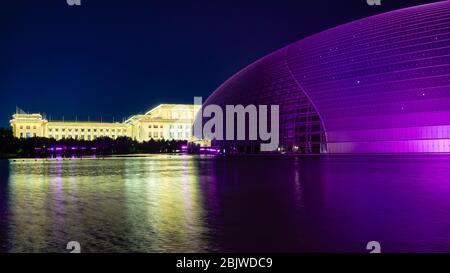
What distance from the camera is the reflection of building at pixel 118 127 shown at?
153375 mm

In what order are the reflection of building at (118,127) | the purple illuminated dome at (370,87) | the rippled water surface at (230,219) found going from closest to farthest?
the rippled water surface at (230,219) < the purple illuminated dome at (370,87) < the reflection of building at (118,127)

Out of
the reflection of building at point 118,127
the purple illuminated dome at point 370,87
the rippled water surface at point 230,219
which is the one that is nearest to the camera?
the rippled water surface at point 230,219

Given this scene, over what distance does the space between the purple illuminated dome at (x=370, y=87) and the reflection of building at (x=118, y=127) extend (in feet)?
307

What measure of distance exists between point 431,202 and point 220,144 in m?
67.6

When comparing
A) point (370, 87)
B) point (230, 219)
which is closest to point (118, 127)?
point (370, 87)

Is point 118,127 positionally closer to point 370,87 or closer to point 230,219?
point 370,87

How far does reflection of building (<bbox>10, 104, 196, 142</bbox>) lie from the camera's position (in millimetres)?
153375

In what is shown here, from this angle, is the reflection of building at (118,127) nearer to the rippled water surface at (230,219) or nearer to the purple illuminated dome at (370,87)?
the purple illuminated dome at (370,87)

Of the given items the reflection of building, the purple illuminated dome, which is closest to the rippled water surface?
the purple illuminated dome

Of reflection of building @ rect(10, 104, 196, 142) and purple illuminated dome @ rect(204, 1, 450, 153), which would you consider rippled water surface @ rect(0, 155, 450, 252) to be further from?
reflection of building @ rect(10, 104, 196, 142)

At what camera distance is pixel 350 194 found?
16719 mm

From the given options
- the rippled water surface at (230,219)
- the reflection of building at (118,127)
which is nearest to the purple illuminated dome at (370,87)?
the rippled water surface at (230,219)
